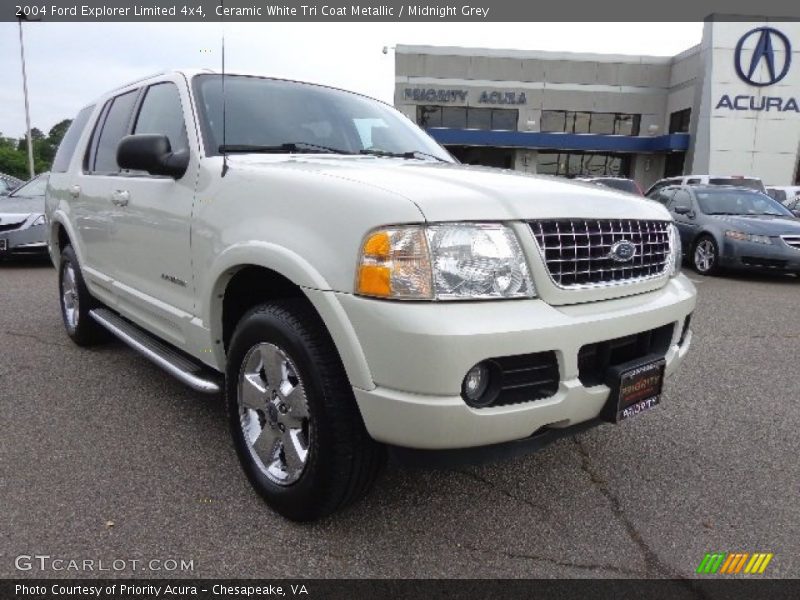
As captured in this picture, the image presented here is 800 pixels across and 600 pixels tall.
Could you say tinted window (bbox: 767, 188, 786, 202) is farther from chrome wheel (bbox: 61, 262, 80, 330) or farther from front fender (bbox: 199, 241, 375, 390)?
front fender (bbox: 199, 241, 375, 390)

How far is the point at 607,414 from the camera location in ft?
7.12

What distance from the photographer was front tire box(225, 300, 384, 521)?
205 cm

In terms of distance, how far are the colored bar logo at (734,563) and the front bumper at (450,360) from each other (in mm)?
763

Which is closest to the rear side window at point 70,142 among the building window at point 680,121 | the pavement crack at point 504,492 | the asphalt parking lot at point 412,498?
the asphalt parking lot at point 412,498

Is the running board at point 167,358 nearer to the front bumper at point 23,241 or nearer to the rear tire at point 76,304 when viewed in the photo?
the rear tire at point 76,304

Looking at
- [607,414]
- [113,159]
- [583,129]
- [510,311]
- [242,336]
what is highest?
[583,129]

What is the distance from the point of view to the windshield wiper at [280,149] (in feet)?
9.05

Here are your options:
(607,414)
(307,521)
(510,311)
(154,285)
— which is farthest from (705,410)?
(154,285)

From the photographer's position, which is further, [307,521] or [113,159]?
[113,159]

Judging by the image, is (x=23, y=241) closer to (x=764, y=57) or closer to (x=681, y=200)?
(x=681, y=200)

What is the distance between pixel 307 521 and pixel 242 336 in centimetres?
75

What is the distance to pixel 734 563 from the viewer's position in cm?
219

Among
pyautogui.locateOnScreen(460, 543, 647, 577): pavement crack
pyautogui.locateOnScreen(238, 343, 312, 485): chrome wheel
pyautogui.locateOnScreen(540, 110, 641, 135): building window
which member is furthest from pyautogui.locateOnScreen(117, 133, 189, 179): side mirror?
pyautogui.locateOnScreen(540, 110, 641, 135): building window
